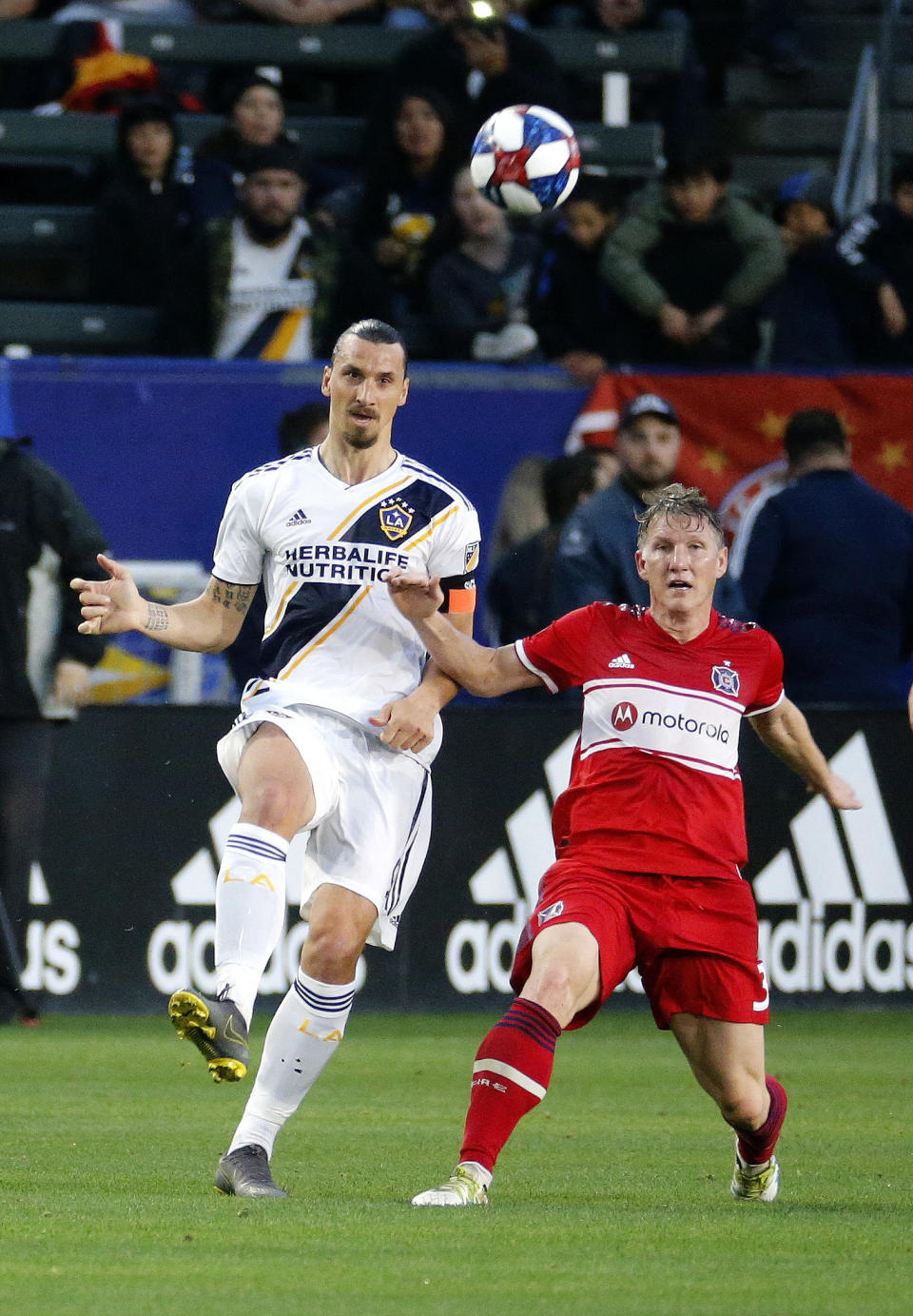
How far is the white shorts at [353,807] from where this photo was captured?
591 cm

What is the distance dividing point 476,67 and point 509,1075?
391 inches

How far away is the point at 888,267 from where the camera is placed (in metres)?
13.4

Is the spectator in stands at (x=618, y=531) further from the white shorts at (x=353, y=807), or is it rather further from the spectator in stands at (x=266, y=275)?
the white shorts at (x=353, y=807)

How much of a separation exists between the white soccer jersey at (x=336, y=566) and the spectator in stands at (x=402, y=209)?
678cm

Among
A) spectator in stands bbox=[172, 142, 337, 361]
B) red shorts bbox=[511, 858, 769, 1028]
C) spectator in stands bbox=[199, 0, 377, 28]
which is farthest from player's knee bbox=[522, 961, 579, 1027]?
spectator in stands bbox=[199, 0, 377, 28]

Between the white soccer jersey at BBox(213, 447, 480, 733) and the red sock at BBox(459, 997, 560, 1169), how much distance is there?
104 cm

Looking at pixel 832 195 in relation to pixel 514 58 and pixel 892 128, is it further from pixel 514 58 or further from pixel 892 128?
pixel 514 58

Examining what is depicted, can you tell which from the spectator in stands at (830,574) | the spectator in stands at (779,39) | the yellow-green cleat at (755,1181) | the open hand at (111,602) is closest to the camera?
the yellow-green cleat at (755,1181)

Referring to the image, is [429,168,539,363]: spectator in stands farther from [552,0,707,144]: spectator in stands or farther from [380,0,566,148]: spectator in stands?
[552,0,707,144]: spectator in stands

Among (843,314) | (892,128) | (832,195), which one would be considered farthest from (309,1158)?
(892,128)

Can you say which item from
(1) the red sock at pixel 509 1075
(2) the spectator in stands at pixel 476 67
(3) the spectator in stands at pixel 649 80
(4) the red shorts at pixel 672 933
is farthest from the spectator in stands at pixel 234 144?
(1) the red sock at pixel 509 1075

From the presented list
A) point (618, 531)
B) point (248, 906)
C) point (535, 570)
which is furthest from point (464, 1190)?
point (535, 570)

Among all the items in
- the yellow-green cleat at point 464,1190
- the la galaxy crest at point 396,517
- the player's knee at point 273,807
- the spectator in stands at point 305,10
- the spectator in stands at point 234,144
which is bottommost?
the yellow-green cleat at point 464,1190

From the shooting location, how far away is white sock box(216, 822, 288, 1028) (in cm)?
545
